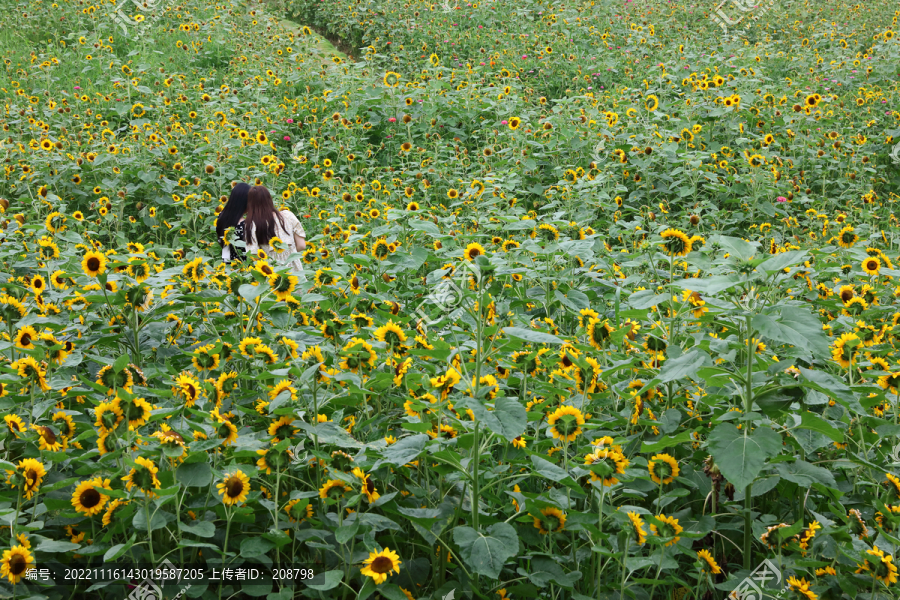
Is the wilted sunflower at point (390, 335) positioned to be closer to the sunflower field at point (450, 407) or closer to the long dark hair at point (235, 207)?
the sunflower field at point (450, 407)

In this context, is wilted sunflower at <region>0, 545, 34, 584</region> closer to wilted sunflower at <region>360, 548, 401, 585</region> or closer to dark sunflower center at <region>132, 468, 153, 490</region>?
dark sunflower center at <region>132, 468, 153, 490</region>

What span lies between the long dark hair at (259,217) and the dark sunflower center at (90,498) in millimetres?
3169

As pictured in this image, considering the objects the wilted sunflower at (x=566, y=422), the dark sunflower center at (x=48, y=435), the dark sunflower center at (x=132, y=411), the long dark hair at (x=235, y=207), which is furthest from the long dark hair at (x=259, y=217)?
the wilted sunflower at (x=566, y=422)

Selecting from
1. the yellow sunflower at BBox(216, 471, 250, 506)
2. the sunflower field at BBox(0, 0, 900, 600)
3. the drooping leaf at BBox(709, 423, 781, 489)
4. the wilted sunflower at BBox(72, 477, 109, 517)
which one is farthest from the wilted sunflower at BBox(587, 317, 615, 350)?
the wilted sunflower at BBox(72, 477, 109, 517)

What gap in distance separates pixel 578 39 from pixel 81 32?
775 cm

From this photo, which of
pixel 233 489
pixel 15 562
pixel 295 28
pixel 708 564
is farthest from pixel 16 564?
pixel 295 28

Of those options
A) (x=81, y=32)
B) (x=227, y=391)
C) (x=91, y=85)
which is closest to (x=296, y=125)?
(x=91, y=85)

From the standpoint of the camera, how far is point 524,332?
1.66m

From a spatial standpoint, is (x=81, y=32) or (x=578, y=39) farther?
(x=578, y=39)

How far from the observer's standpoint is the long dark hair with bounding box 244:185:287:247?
15.4 feet

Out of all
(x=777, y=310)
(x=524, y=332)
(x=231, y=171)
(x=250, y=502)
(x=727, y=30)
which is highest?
(x=727, y=30)

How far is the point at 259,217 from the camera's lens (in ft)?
15.5

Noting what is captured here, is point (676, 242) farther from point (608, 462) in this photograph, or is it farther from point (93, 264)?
point (93, 264)

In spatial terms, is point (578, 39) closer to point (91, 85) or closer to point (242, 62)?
point (242, 62)
